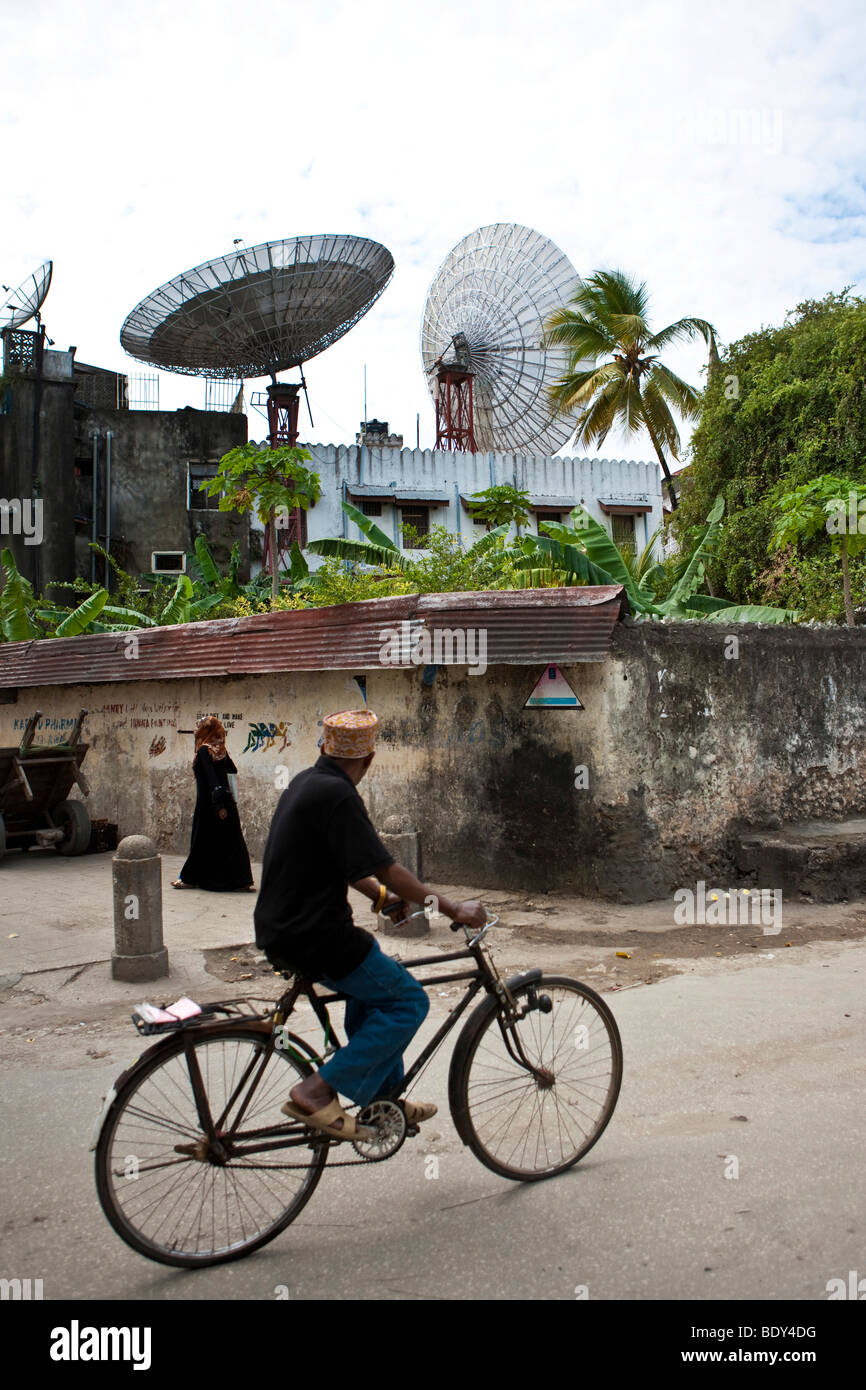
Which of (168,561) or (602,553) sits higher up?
(168,561)

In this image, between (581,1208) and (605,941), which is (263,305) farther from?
(581,1208)

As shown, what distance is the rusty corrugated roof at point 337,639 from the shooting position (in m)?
8.63

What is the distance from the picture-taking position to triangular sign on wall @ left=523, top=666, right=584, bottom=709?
896cm

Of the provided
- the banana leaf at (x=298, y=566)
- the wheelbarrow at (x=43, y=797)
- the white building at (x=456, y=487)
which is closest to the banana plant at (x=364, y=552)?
the banana leaf at (x=298, y=566)

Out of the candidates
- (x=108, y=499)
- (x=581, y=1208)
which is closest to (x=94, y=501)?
(x=108, y=499)

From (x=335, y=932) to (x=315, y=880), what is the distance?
17 centimetres

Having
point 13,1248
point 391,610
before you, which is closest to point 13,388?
point 391,610

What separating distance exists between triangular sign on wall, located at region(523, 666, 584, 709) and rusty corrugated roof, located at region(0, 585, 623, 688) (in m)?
0.40

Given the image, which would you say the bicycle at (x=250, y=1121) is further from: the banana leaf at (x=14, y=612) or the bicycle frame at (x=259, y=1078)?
the banana leaf at (x=14, y=612)

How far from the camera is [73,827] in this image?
42.3 ft

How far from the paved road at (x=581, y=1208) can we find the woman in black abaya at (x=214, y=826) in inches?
191

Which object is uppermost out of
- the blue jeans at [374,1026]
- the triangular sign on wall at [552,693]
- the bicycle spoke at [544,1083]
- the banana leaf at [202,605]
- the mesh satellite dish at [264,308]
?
the mesh satellite dish at [264,308]

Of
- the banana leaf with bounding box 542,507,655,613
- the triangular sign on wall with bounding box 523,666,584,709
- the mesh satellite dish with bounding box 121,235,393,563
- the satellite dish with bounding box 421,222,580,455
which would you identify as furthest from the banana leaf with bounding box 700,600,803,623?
the satellite dish with bounding box 421,222,580,455
